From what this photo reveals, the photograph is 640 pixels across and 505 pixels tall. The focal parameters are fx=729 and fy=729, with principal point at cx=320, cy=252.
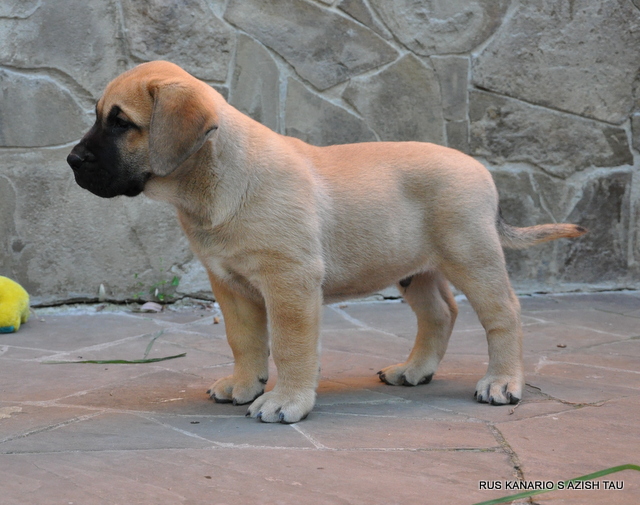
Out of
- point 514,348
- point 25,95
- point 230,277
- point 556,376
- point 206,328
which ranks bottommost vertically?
point 206,328

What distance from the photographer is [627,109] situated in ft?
20.6

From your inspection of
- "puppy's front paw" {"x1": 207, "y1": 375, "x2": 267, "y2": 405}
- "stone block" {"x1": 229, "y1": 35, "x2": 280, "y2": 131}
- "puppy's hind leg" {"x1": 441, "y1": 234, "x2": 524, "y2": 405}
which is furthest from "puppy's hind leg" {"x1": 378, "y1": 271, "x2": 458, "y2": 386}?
"stone block" {"x1": 229, "y1": 35, "x2": 280, "y2": 131}

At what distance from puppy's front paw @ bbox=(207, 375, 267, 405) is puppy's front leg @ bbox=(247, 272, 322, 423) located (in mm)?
270

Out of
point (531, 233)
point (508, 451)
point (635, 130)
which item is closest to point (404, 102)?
point (635, 130)

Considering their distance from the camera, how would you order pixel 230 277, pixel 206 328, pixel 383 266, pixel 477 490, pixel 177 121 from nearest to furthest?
1. pixel 477 490
2. pixel 177 121
3. pixel 230 277
4. pixel 383 266
5. pixel 206 328

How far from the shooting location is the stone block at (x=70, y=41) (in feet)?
18.2

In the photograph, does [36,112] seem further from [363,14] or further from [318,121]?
[363,14]

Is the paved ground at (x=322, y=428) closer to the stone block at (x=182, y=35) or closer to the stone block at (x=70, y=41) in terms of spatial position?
the stone block at (x=70, y=41)

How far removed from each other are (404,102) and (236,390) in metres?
3.52

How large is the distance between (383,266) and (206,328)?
2251 mm

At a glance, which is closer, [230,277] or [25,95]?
[230,277]

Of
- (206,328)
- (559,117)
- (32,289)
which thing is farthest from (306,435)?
(559,117)

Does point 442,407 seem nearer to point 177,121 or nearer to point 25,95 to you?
point 177,121

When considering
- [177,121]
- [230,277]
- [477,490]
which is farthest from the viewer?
[230,277]
